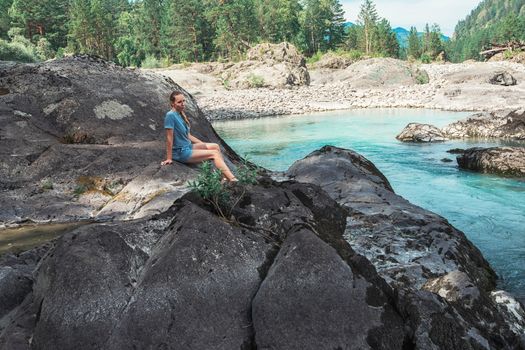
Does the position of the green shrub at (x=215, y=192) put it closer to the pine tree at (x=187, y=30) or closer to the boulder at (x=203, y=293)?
the boulder at (x=203, y=293)

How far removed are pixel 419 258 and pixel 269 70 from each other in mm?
47808

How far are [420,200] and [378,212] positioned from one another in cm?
565

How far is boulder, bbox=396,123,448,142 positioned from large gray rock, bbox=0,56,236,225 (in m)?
13.1

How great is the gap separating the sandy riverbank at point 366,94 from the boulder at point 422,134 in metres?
13.0

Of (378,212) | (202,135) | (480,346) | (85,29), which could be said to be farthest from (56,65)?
(85,29)

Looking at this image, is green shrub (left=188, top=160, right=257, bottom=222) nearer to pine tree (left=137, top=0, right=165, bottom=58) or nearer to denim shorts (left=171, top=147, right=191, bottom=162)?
denim shorts (left=171, top=147, right=191, bottom=162)

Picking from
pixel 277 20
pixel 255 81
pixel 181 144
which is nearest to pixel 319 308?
pixel 181 144

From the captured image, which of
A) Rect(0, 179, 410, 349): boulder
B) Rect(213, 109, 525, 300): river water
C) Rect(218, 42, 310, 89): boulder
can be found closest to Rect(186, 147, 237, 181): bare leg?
Rect(213, 109, 525, 300): river water

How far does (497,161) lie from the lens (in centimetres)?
1425

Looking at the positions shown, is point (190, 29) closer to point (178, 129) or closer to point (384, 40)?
point (384, 40)

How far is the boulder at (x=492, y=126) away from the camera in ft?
68.8

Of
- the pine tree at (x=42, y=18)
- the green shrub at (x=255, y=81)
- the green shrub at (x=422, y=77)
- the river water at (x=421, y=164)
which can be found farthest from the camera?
the pine tree at (x=42, y=18)

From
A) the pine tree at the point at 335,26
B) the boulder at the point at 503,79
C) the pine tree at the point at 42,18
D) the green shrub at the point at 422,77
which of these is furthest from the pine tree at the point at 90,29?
the boulder at the point at 503,79

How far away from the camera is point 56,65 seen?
33.9 feet
